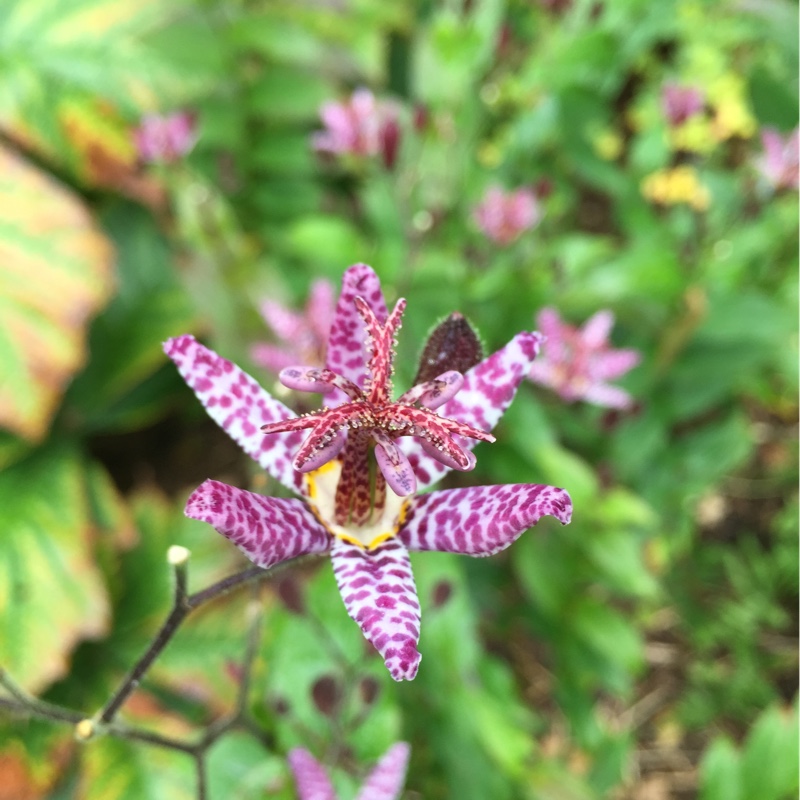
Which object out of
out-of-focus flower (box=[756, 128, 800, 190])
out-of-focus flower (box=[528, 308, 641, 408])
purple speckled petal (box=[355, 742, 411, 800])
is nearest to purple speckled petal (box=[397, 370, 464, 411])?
purple speckled petal (box=[355, 742, 411, 800])

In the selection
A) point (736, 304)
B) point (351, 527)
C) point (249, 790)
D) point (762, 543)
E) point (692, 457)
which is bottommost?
point (762, 543)

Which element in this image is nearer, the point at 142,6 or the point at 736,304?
the point at 736,304

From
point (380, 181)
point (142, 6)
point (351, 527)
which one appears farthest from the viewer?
point (142, 6)

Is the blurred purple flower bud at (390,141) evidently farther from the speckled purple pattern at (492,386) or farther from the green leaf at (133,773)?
the green leaf at (133,773)

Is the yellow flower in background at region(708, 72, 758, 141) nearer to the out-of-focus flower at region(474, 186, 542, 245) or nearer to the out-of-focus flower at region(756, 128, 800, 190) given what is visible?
the out-of-focus flower at region(756, 128, 800, 190)

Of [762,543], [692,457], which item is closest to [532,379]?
[692,457]

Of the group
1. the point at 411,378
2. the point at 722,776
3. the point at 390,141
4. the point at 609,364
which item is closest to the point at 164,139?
the point at 390,141

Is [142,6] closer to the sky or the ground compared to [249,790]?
closer to the sky

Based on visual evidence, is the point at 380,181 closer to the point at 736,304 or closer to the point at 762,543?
the point at 736,304
